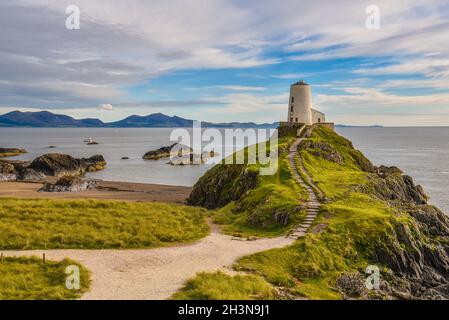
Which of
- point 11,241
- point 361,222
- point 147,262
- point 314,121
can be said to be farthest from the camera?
point 314,121

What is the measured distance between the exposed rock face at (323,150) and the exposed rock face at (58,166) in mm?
63722

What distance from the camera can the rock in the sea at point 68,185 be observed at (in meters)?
71.6

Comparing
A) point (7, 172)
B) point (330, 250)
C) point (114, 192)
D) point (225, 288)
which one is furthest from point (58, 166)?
point (225, 288)

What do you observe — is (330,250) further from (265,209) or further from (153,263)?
(153,263)

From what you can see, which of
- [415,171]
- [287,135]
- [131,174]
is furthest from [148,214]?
[415,171]

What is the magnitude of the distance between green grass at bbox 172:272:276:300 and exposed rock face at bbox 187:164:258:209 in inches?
977

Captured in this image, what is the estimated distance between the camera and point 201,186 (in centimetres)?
5666

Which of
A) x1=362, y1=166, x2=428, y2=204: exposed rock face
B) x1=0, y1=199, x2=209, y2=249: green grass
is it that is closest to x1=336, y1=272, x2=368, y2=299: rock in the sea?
x1=0, y1=199, x2=209, y2=249: green grass

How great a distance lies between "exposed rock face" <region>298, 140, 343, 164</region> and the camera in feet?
198

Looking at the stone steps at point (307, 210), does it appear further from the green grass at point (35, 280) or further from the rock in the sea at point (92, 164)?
the rock in the sea at point (92, 164)

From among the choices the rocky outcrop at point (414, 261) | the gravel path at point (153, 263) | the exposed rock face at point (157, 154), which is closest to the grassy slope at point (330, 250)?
the rocky outcrop at point (414, 261)

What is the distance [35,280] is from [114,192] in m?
51.9

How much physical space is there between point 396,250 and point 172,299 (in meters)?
18.1
